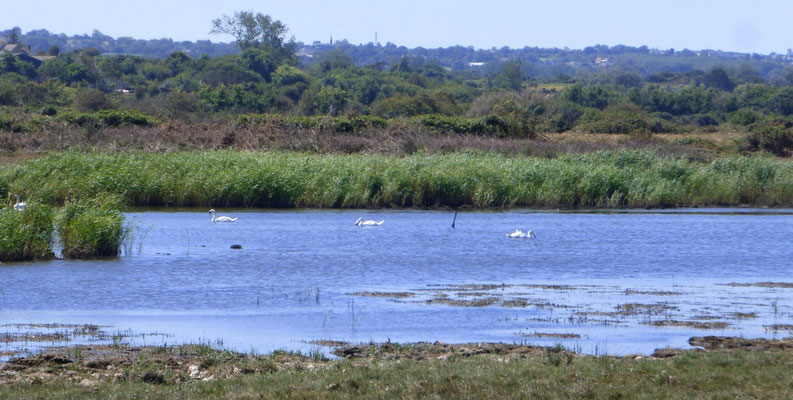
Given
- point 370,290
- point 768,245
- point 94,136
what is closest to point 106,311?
point 370,290

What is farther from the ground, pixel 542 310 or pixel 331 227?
pixel 542 310

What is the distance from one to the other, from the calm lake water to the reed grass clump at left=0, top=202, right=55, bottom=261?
0.61 metres

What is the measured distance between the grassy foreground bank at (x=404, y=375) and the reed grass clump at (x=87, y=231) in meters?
9.81

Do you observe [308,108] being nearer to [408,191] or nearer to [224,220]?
[408,191]

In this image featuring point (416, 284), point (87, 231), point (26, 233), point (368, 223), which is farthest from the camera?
point (368, 223)

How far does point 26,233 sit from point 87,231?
49.1 inches

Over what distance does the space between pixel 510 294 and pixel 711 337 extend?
510 cm

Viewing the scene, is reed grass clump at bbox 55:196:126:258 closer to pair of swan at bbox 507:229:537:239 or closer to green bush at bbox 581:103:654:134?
pair of swan at bbox 507:229:537:239

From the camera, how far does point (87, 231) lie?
68.7 ft

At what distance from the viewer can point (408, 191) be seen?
3506cm

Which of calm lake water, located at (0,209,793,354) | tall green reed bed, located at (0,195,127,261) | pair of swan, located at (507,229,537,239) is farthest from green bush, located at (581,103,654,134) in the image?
tall green reed bed, located at (0,195,127,261)

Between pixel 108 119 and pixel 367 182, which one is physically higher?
pixel 108 119

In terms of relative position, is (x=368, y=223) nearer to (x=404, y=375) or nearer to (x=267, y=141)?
(x=267, y=141)

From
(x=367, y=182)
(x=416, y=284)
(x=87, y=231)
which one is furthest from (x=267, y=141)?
(x=416, y=284)
